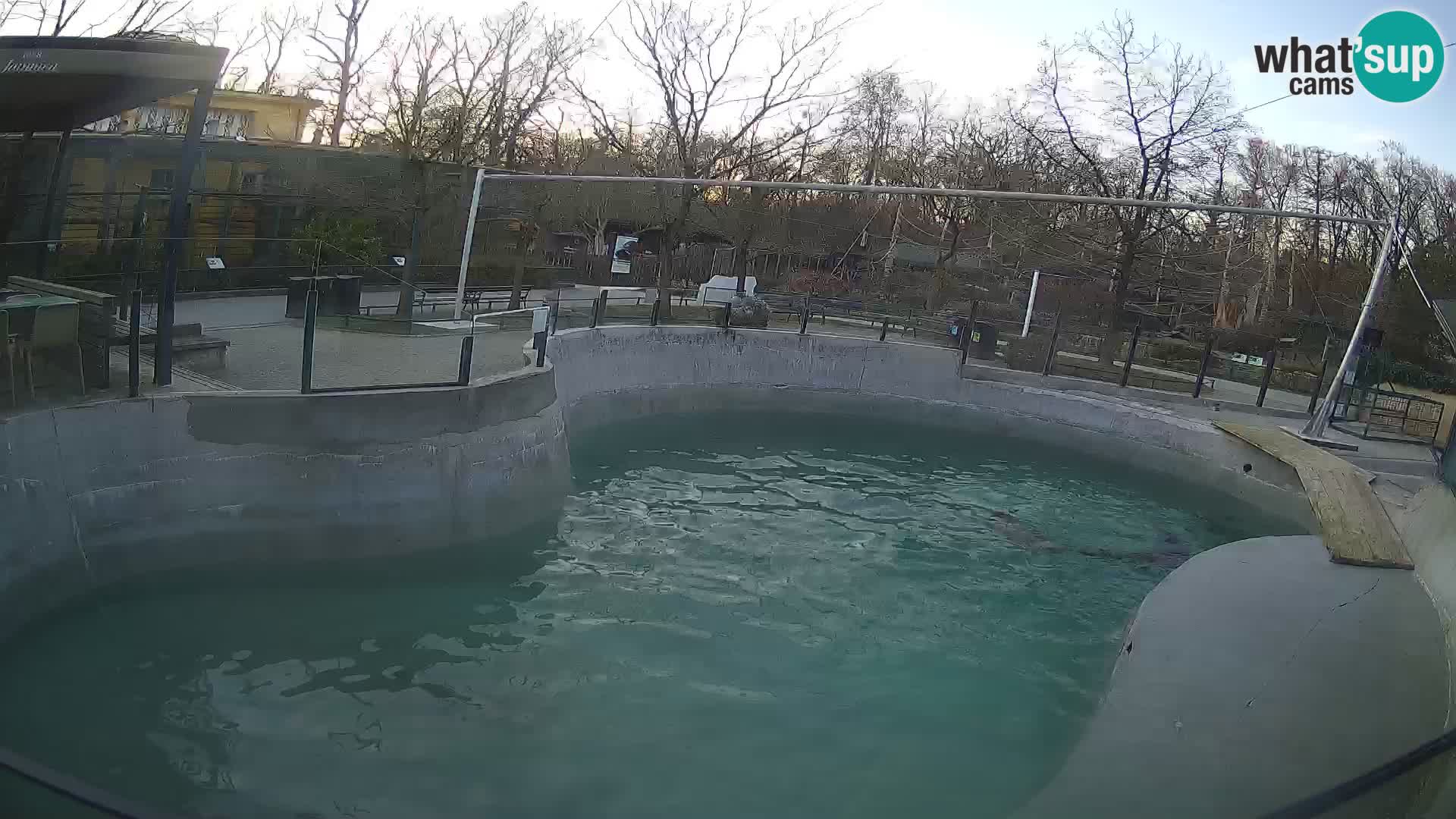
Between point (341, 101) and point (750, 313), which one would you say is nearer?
point (750, 313)

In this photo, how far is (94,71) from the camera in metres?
10.5

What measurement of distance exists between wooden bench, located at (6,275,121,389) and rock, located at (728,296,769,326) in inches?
653

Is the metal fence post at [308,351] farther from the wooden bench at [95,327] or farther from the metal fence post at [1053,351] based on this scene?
the metal fence post at [1053,351]

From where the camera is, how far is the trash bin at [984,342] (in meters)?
25.3

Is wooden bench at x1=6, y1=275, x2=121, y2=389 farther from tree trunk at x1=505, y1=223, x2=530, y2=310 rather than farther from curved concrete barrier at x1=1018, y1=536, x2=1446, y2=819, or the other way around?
curved concrete barrier at x1=1018, y1=536, x2=1446, y2=819

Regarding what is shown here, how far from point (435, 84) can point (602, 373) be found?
17158 millimetres

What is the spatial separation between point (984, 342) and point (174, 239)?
18790 mm

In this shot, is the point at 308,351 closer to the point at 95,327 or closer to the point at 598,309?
the point at 95,327

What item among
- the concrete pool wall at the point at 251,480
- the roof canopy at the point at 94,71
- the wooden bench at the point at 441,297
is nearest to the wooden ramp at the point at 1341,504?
the concrete pool wall at the point at 251,480

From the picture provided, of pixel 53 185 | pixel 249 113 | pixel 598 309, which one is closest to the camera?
pixel 53 185

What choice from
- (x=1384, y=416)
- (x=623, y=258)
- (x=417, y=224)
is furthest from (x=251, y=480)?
(x=623, y=258)

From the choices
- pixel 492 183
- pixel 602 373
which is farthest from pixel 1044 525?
pixel 492 183

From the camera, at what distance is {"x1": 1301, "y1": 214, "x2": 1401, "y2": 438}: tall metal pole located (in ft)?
60.5

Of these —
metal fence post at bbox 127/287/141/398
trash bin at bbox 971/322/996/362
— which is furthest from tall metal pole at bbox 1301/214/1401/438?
metal fence post at bbox 127/287/141/398
